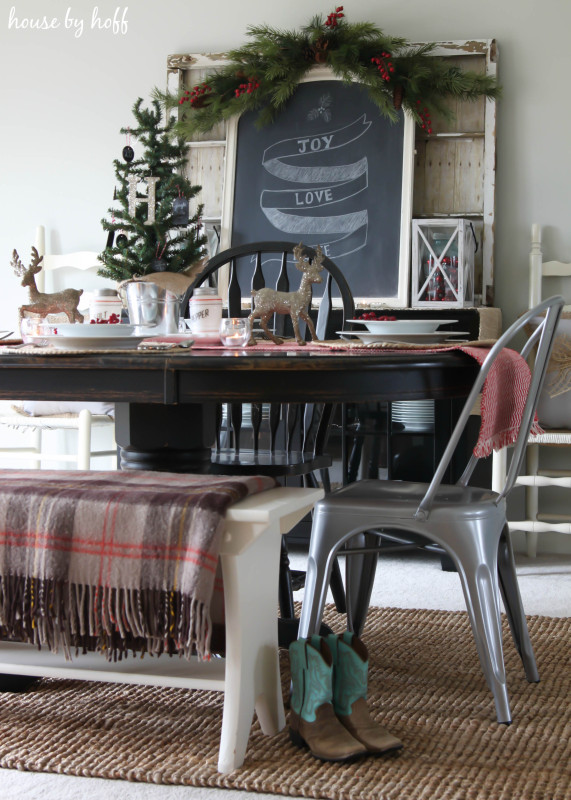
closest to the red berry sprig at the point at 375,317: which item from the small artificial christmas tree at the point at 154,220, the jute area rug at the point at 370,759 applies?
the small artificial christmas tree at the point at 154,220

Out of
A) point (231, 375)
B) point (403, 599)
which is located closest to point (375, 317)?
point (403, 599)

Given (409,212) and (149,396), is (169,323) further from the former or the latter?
(409,212)

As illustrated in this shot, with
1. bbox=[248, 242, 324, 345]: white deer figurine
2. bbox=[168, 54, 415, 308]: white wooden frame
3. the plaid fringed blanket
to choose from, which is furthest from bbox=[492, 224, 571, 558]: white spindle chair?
the plaid fringed blanket

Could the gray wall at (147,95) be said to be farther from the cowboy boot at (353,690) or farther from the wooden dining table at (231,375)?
the cowboy boot at (353,690)

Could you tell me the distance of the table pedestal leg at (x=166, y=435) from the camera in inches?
76.7

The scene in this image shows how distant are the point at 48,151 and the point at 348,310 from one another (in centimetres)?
191

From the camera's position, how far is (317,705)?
5.11 ft

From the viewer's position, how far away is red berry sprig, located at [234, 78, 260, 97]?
3.34 metres

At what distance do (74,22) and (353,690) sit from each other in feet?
9.89

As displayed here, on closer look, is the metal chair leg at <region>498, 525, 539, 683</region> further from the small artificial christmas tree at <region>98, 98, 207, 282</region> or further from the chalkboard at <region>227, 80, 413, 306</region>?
the small artificial christmas tree at <region>98, 98, 207, 282</region>

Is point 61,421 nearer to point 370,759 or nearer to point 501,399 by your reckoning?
point 501,399

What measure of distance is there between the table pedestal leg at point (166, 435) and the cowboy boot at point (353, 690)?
0.52m

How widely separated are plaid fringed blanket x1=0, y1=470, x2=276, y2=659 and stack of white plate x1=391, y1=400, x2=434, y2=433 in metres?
1.63

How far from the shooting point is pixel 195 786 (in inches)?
57.9
